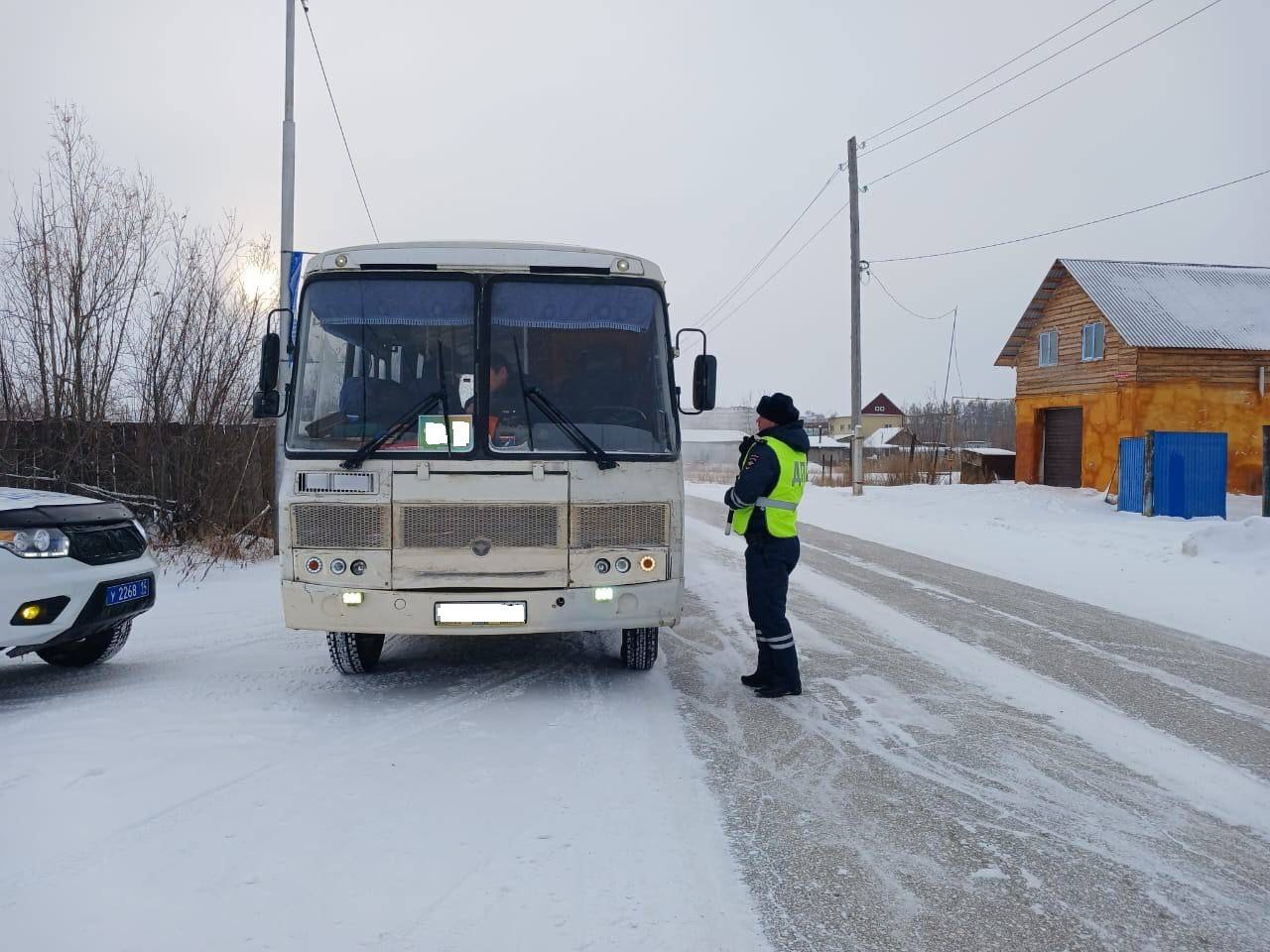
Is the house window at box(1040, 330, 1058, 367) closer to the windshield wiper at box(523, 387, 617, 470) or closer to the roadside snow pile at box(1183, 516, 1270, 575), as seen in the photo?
the roadside snow pile at box(1183, 516, 1270, 575)

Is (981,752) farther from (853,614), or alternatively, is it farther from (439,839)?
(853,614)

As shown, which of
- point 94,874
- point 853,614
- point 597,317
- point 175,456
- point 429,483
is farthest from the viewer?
point 175,456

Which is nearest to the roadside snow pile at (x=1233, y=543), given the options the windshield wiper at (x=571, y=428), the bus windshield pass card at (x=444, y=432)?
the windshield wiper at (x=571, y=428)

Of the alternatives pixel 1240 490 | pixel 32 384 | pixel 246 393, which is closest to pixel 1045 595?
pixel 246 393

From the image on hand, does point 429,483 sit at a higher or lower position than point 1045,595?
higher

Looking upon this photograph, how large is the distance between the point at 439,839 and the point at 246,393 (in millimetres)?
10312

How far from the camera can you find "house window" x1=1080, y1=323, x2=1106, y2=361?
2566cm

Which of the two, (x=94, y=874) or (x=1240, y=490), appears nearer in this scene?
(x=94, y=874)

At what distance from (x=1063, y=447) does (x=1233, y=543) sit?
669 inches

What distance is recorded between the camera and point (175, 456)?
11.6m

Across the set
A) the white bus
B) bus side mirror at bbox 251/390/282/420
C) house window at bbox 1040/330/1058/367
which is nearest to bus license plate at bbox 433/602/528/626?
the white bus

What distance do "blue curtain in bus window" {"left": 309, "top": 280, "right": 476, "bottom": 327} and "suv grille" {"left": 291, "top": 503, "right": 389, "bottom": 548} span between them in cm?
118

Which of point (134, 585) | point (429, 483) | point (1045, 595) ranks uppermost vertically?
point (429, 483)

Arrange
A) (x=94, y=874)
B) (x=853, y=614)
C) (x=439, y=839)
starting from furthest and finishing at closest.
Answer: (x=853, y=614) < (x=439, y=839) < (x=94, y=874)
